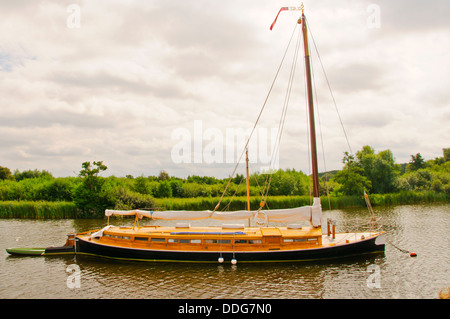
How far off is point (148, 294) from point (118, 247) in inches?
285

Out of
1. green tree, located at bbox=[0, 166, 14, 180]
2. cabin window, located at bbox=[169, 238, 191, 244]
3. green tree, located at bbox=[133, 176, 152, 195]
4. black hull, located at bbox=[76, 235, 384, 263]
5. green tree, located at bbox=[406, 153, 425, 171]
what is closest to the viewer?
black hull, located at bbox=[76, 235, 384, 263]

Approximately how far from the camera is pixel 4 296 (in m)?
18.4

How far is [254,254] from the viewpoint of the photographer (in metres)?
23.0

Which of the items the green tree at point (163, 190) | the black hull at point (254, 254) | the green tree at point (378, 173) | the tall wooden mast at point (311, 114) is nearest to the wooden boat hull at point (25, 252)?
the black hull at point (254, 254)

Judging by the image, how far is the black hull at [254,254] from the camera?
2300 centimetres

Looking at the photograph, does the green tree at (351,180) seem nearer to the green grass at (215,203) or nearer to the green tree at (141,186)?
the green grass at (215,203)

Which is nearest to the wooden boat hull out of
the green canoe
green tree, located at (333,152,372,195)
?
the green canoe

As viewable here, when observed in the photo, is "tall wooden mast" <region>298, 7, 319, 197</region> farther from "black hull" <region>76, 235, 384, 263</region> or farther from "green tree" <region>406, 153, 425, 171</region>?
"green tree" <region>406, 153, 425, 171</region>

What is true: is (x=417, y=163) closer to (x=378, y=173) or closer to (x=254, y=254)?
(x=378, y=173)

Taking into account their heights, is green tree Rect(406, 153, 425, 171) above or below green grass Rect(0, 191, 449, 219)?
above

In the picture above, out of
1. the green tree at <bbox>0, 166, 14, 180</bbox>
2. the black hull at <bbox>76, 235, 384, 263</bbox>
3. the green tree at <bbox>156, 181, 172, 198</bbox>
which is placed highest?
the green tree at <bbox>0, 166, 14, 180</bbox>

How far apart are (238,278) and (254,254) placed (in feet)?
9.43

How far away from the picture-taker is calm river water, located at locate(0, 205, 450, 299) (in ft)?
59.8

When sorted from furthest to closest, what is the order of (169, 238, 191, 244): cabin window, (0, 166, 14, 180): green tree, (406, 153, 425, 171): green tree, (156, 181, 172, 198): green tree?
1. (406, 153, 425, 171): green tree
2. (0, 166, 14, 180): green tree
3. (156, 181, 172, 198): green tree
4. (169, 238, 191, 244): cabin window
